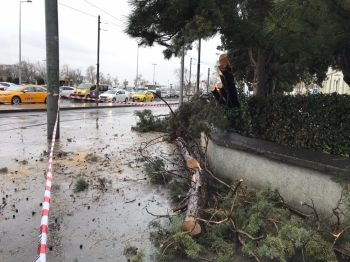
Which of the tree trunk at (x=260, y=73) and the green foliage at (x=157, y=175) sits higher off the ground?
the tree trunk at (x=260, y=73)

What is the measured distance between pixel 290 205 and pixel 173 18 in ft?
11.0

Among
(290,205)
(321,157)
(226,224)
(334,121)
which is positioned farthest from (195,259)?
(334,121)

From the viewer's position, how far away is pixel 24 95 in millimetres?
24734

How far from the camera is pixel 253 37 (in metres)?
5.53

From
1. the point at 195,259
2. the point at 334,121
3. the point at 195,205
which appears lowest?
the point at 195,259

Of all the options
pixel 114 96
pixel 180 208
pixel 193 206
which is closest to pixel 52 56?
pixel 180 208

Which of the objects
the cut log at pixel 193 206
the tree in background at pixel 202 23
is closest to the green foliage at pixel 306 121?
the tree in background at pixel 202 23

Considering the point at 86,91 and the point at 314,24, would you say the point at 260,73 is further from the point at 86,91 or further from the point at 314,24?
the point at 86,91

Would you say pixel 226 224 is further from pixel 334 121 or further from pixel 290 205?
pixel 334 121

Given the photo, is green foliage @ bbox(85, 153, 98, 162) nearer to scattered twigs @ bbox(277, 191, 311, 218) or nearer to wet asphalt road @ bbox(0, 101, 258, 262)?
wet asphalt road @ bbox(0, 101, 258, 262)

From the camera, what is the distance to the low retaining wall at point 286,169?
4.03m

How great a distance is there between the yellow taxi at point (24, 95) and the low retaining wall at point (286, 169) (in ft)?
72.9

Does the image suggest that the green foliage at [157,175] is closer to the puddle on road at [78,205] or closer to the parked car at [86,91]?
the puddle on road at [78,205]

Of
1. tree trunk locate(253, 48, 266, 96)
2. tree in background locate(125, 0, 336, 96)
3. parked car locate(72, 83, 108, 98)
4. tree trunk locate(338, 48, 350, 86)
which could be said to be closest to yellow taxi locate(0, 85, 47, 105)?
parked car locate(72, 83, 108, 98)
